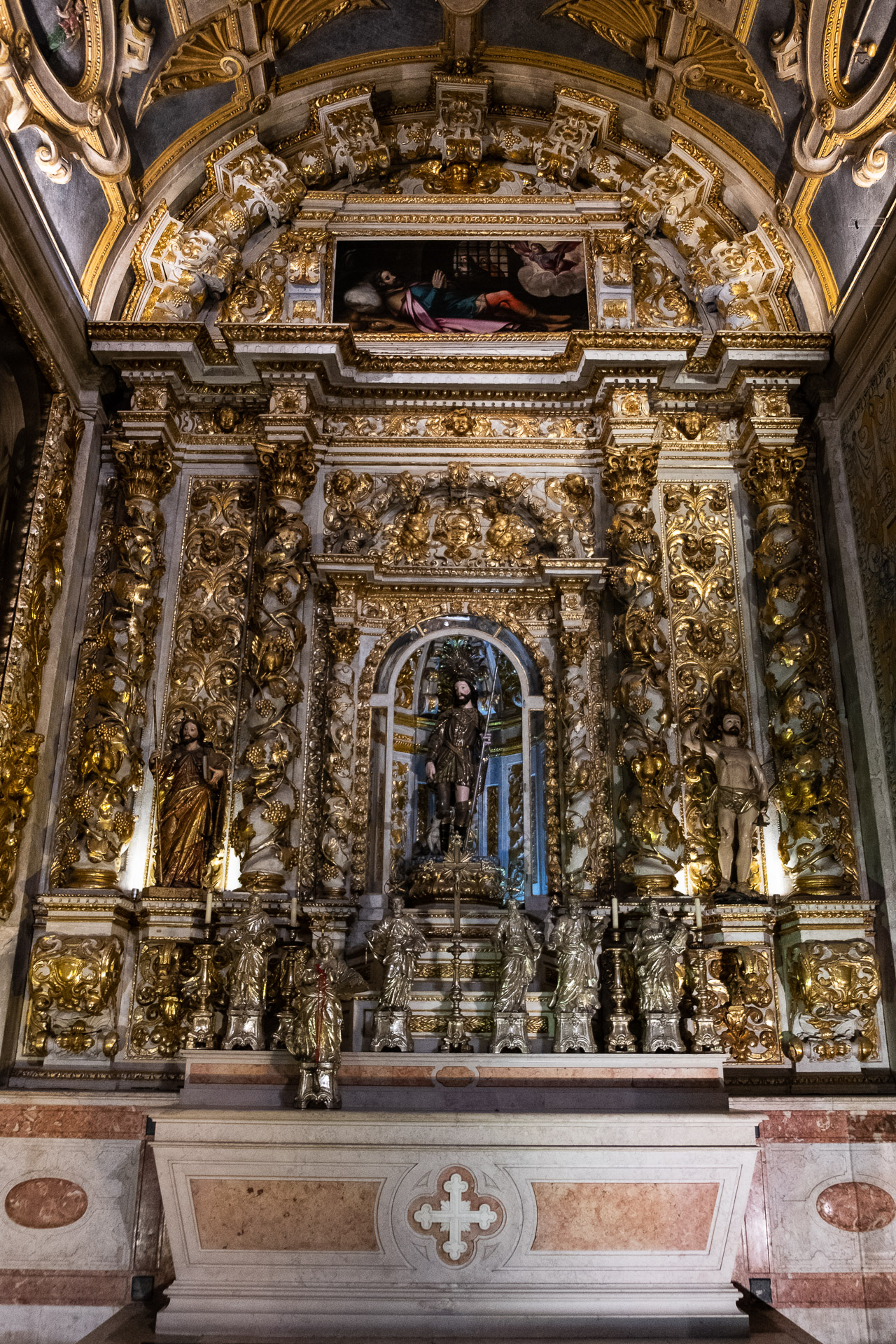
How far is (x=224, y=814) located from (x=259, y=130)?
6.32 metres

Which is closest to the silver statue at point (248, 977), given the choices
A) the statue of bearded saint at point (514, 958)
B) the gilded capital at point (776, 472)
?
the statue of bearded saint at point (514, 958)

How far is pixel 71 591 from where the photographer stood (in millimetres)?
9406

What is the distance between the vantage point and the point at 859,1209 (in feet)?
23.1

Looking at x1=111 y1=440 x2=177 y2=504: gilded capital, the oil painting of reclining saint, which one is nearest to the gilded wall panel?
x1=111 y1=440 x2=177 y2=504: gilded capital

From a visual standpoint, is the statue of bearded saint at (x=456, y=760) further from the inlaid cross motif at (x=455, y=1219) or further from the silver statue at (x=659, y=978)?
the inlaid cross motif at (x=455, y=1219)

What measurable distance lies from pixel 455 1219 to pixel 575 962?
2.00 m

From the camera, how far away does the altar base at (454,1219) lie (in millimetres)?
6027

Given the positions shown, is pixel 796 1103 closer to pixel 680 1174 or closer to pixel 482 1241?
pixel 680 1174

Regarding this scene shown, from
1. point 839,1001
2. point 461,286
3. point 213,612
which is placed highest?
point 461,286

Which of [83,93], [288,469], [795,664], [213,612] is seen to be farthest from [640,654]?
[83,93]

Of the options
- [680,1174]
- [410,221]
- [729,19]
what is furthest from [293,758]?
[729,19]

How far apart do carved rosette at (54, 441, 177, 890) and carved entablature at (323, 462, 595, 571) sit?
150 cm

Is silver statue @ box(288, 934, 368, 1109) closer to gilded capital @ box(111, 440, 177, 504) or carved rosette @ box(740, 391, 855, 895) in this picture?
carved rosette @ box(740, 391, 855, 895)

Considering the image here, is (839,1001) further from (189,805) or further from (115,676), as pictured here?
(115,676)
